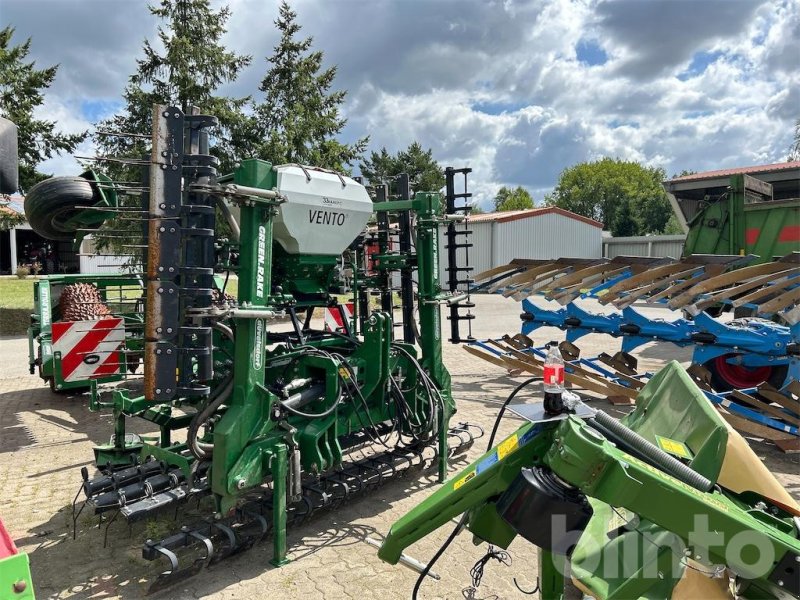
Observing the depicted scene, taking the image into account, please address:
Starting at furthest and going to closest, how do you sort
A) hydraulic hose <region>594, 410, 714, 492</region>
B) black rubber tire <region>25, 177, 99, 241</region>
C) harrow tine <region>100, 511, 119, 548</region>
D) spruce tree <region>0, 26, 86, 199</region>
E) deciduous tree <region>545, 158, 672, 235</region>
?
deciduous tree <region>545, 158, 672, 235</region>
spruce tree <region>0, 26, 86, 199</region>
black rubber tire <region>25, 177, 99, 241</region>
harrow tine <region>100, 511, 119, 548</region>
hydraulic hose <region>594, 410, 714, 492</region>

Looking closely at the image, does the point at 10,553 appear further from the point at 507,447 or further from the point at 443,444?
the point at 443,444

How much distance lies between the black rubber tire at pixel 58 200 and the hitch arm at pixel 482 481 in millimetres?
3087

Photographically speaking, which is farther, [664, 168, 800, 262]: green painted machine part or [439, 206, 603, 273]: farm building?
[439, 206, 603, 273]: farm building

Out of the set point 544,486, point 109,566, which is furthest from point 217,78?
point 544,486

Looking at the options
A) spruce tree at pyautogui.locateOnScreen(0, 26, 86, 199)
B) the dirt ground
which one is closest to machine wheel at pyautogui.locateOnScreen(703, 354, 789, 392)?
the dirt ground

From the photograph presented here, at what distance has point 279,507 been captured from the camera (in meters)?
3.48

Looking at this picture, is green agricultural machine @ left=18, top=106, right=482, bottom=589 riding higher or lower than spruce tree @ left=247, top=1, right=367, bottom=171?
lower

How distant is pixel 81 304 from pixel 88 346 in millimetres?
1348

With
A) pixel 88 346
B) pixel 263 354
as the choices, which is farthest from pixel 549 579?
pixel 88 346

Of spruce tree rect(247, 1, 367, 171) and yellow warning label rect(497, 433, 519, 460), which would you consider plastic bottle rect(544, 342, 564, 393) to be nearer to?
yellow warning label rect(497, 433, 519, 460)

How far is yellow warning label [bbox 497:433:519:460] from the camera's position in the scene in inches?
81.6

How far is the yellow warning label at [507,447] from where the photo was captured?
2.07m

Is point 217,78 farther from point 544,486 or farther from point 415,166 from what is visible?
point 415,166

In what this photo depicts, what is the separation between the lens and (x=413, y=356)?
15.7ft
